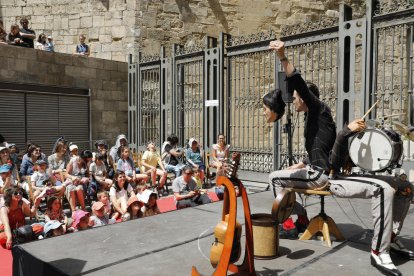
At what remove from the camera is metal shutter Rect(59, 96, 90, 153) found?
10906 millimetres

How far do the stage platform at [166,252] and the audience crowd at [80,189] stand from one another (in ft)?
4.32

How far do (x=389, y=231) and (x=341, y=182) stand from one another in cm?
51

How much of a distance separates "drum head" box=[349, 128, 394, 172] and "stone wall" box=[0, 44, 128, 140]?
9287 millimetres

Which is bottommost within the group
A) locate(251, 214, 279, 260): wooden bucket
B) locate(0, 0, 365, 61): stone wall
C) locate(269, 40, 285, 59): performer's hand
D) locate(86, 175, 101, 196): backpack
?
locate(86, 175, 101, 196): backpack

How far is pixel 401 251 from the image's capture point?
9.93ft

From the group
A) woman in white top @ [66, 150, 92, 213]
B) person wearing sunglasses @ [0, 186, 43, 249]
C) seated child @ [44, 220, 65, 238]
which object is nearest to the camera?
person wearing sunglasses @ [0, 186, 43, 249]

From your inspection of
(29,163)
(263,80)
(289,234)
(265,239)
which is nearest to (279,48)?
(265,239)

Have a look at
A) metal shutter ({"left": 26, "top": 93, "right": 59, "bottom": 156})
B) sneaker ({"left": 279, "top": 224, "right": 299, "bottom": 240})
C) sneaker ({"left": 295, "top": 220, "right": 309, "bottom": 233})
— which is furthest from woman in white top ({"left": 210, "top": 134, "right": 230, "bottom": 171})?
sneaker ({"left": 279, "top": 224, "right": 299, "bottom": 240})

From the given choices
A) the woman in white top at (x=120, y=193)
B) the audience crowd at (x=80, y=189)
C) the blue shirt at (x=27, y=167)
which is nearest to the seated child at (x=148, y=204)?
the audience crowd at (x=80, y=189)

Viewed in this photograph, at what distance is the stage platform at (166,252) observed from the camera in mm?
2846

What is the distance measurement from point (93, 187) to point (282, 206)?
502cm

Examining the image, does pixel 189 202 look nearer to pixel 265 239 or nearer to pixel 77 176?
pixel 77 176

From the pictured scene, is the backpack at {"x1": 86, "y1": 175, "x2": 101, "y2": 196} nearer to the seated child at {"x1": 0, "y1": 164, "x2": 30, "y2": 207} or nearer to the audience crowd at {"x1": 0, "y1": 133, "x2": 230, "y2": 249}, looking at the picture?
the audience crowd at {"x1": 0, "y1": 133, "x2": 230, "y2": 249}

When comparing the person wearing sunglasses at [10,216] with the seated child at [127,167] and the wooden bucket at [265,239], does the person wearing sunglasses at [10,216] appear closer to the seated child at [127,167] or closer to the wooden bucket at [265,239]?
the seated child at [127,167]
